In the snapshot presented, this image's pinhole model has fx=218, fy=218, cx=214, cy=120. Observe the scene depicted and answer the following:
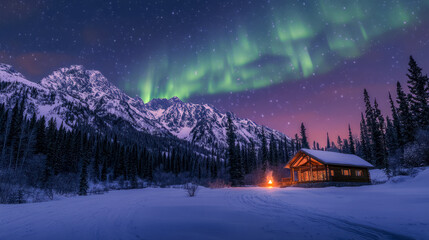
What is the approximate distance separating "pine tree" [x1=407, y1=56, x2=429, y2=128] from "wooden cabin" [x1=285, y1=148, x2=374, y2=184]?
14.7 metres

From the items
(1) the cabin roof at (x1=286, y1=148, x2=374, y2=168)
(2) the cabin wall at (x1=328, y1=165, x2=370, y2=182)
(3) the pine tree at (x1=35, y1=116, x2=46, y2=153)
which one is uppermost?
(3) the pine tree at (x1=35, y1=116, x2=46, y2=153)

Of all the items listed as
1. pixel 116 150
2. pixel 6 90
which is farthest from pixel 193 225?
pixel 6 90

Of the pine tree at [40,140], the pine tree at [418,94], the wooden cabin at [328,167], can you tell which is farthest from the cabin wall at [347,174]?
the pine tree at [40,140]

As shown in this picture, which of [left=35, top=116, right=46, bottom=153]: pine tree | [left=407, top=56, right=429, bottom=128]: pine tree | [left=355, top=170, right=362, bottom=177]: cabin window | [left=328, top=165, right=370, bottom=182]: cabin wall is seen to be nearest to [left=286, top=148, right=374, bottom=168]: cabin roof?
[left=328, top=165, right=370, bottom=182]: cabin wall

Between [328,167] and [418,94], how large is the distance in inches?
957

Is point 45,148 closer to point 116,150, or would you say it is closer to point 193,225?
point 116,150

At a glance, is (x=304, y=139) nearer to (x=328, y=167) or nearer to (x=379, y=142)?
(x=379, y=142)

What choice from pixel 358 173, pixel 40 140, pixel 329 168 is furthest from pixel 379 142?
pixel 40 140

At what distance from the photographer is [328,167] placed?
29.4m

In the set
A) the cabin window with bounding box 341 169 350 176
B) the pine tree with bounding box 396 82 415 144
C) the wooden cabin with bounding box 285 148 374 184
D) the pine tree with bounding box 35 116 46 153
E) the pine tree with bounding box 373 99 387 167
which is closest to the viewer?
the wooden cabin with bounding box 285 148 374 184

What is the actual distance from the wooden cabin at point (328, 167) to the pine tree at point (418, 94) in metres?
14.7

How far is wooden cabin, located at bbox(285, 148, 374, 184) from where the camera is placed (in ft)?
96.5

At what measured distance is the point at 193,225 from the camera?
6730 millimetres

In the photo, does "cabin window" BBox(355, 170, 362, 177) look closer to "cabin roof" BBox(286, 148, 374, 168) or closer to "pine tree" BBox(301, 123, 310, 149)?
"cabin roof" BBox(286, 148, 374, 168)
